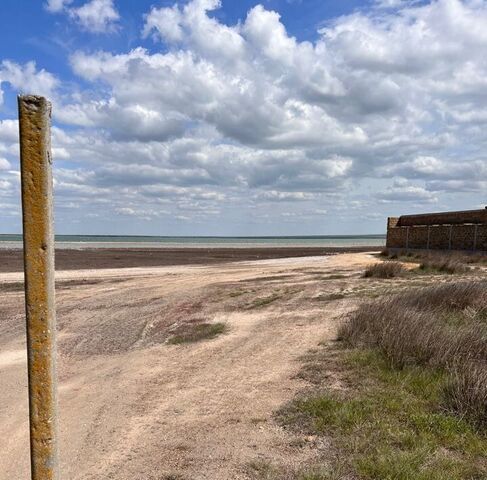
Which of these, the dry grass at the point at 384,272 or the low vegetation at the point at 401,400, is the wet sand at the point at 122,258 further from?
the low vegetation at the point at 401,400

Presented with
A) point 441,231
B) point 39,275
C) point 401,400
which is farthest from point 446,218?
point 39,275

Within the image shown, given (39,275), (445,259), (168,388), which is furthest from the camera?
(445,259)

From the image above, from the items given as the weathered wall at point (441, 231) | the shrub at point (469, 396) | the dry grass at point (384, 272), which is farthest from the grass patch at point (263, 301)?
the weathered wall at point (441, 231)

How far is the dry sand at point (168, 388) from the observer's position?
4.58 m

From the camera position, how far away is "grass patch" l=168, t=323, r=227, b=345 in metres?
9.54

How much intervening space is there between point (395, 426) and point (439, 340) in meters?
2.45

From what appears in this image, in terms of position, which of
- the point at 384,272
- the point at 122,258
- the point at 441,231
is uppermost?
the point at 441,231

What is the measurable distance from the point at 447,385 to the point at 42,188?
185 inches

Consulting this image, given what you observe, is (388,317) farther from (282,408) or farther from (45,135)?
(45,135)

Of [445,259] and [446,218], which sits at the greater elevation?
[446,218]

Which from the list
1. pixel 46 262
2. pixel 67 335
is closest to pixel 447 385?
pixel 46 262

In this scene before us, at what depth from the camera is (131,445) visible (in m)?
4.93

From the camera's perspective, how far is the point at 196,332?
33.3 feet

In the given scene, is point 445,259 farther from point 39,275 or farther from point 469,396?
point 39,275
